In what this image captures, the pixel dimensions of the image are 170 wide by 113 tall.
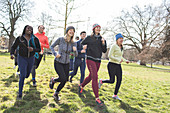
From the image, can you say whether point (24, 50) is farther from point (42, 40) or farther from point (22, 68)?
point (42, 40)

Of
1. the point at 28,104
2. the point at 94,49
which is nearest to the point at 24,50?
the point at 28,104

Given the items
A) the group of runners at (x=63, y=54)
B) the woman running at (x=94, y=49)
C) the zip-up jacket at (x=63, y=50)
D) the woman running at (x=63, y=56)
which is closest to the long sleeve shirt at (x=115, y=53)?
the group of runners at (x=63, y=54)

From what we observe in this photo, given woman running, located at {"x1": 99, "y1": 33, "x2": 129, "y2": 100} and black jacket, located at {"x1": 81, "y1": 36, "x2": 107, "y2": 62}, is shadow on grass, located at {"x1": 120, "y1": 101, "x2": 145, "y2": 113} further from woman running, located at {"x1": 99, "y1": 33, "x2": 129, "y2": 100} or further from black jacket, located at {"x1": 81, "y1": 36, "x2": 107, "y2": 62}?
black jacket, located at {"x1": 81, "y1": 36, "x2": 107, "y2": 62}

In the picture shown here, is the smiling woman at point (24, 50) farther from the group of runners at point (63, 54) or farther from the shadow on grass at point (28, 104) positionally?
the shadow on grass at point (28, 104)

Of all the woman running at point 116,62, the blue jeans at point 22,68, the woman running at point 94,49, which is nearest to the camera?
the blue jeans at point 22,68

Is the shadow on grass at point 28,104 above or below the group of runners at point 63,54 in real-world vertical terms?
below

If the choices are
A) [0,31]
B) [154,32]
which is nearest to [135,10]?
[154,32]

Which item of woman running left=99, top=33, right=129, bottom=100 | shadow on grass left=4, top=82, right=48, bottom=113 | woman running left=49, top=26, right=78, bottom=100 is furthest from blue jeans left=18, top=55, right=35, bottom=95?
woman running left=99, top=33, right=129, bottom=100

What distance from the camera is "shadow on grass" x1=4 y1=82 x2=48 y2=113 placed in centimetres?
300

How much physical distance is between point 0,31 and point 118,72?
107 feet

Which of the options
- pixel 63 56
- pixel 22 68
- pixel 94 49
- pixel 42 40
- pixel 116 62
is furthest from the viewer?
pixel 42 40

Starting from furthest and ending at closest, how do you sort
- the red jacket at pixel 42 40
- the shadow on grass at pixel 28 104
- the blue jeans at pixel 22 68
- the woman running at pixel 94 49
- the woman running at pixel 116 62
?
the red jacket at pixel 42 40
the woman running at pixel 116 62
the woman running at pixel 94 49
the blue jeans at pixel 22 68
the shadow on grass at pixel 28 104

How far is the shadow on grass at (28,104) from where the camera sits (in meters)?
3.00

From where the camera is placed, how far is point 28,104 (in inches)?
131
